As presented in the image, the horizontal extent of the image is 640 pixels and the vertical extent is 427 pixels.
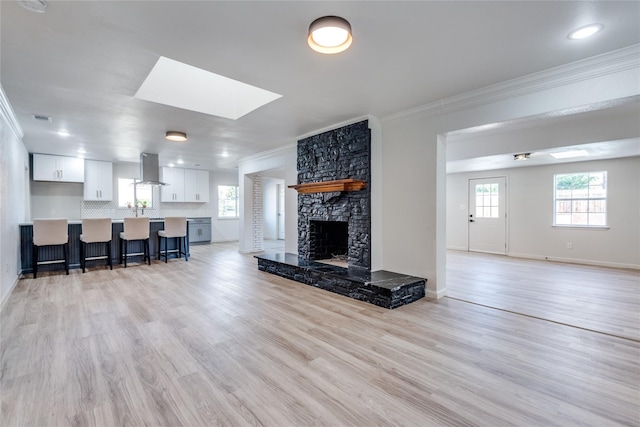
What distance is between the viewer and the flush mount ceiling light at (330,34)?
1981mm

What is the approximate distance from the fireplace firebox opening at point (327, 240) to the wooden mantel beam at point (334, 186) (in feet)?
2.23

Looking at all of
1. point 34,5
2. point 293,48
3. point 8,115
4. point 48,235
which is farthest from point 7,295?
point 293,48

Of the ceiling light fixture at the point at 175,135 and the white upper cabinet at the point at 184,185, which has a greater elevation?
the ceiling light fixture at the point at 175,135

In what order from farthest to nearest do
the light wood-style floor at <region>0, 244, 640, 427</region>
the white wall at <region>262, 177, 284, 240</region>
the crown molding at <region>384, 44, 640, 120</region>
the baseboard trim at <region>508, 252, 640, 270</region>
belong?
the white wall at <region>262, 177, 284, 240</region>
the baseboard trim at <region>508, 252, 640, 270</region>
the crown molding at <region>384, 44, 640, 120</region>
the light wood-style floor at <region>0, 244, 640, 427</region>

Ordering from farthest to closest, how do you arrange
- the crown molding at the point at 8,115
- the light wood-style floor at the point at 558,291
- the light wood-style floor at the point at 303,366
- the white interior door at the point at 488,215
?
1. the white interior door at the point at 488,215
2. the crown molding at the point at 8,115
3. the light wood-style floor at the point at 558,291
4. the light wood-style floor at the point at 303,366

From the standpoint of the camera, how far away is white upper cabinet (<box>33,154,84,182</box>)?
6.63 metres

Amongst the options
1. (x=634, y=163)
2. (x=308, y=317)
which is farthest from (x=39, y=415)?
(x=634, y=163)

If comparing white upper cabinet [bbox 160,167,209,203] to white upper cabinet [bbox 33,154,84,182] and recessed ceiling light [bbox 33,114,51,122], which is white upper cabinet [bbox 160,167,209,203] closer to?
white upper cabinet [bbox 33,154,84,182]

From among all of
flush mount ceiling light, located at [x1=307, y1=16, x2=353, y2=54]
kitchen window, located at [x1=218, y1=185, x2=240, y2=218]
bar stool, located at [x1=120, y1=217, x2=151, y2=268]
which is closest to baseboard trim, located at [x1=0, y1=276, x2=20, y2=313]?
bar stool, located at [x1=120, y1=217, x2=151, y2=268]

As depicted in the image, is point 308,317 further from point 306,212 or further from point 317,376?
point 306,212

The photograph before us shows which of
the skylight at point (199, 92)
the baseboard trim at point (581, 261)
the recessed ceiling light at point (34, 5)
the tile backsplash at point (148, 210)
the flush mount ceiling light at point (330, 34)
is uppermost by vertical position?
the skylight at point (199, 92)

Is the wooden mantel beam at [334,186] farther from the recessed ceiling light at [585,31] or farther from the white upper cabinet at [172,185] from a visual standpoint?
the white upper cabinet at [172,185]

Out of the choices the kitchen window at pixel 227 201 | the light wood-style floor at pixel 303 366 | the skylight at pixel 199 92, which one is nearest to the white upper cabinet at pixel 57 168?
the kitchen window at pixel 227 201

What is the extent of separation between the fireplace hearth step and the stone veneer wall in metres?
0.37
